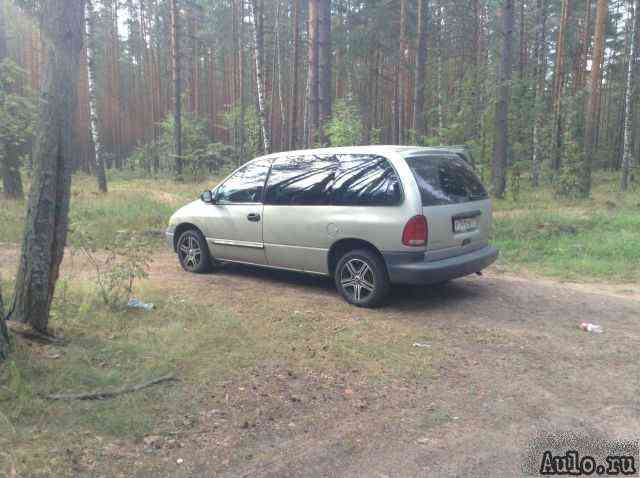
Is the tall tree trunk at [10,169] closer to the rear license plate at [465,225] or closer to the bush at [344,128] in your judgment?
the bush at [344,128]

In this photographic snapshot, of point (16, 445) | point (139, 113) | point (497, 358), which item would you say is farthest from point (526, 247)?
point (139, 113)

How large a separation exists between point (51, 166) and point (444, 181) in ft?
13.7

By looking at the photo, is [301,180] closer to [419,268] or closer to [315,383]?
[419,268]

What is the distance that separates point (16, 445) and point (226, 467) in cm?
125

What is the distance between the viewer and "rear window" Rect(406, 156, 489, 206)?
20.1ft

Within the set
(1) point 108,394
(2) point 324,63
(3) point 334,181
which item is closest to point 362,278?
(3) point 334,181

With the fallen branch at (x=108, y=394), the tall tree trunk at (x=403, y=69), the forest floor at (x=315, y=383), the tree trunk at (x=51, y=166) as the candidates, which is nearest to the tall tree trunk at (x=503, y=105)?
the tall tree trunk at (x=403, y=69)

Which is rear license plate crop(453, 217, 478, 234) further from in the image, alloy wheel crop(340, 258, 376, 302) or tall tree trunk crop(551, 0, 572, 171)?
tall tree trunk crop(551, 0, 572, 171)

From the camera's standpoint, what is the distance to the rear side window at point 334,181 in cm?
623

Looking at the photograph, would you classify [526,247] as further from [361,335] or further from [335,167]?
[361,335]

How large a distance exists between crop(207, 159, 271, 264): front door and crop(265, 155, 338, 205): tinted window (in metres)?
0.21

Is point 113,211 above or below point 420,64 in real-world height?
below

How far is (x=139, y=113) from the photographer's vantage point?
142 feet

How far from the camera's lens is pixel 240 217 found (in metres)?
7.50
